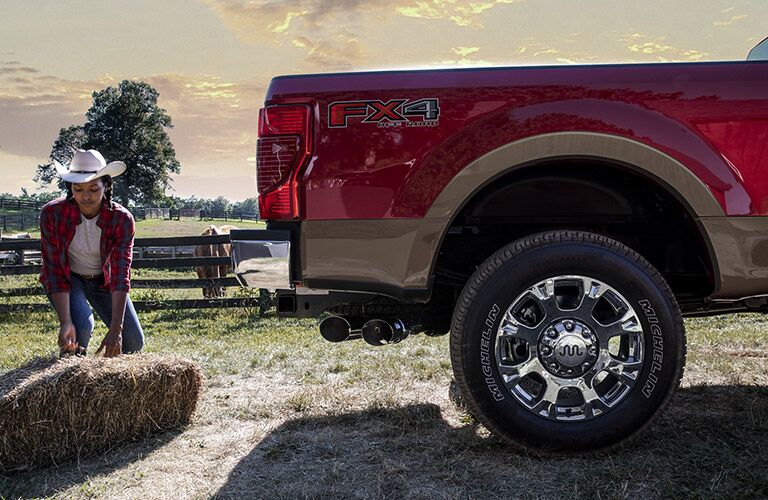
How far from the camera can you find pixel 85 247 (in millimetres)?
4113

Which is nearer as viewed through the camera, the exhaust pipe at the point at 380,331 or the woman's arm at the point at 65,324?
the exhaust pipe at the point at 380,331

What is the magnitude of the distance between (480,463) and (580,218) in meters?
1.44

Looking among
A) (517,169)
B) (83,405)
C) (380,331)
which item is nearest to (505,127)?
(517,169)

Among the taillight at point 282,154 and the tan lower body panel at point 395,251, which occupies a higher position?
the taillight at point 282,154

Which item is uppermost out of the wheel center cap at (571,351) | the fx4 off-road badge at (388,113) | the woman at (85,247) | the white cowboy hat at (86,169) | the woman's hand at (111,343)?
the fx4 off-road badge at (388,113)

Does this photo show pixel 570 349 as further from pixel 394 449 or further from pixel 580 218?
pixel 394 449

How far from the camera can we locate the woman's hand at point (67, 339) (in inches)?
147

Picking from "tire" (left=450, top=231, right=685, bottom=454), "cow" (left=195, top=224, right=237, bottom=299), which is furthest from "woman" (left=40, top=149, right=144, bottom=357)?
"cow" (left=195, top=224, right=237, bottom=299)

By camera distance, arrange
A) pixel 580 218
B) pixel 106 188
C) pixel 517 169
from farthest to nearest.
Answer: pixel 106 188, pixel 580 218, pixel 517 169

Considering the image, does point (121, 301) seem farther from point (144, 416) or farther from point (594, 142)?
point (594, 142)

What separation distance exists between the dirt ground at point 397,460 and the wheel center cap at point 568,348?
0.44 metres

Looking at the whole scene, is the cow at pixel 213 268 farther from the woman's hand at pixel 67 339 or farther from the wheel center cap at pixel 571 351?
the wheel center cap at pixel 571 351

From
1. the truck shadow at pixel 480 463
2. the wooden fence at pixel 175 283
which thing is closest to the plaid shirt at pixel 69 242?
the truck shadow at pixel 480 463

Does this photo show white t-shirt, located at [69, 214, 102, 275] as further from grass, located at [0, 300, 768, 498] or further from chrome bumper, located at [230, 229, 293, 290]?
chrome bumper, located at [230, 229, 293, 290]
